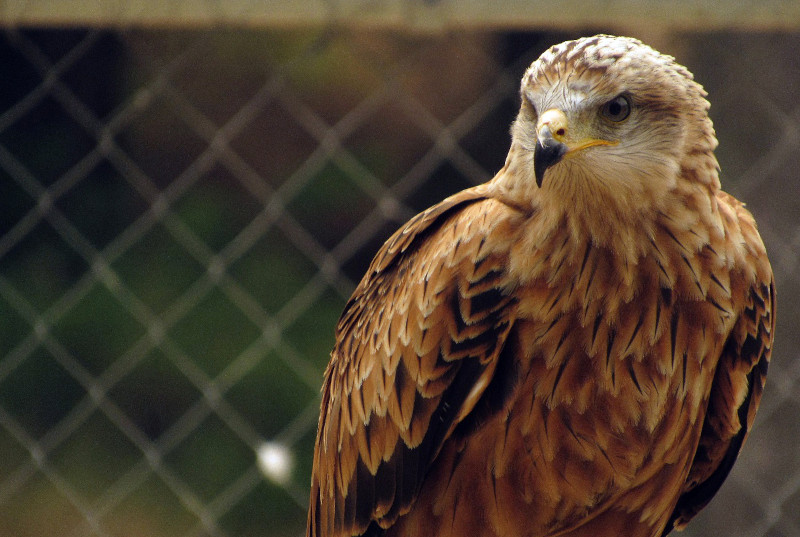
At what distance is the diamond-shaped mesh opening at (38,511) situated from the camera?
3129 millimetres

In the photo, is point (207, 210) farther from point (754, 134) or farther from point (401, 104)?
point (754, 134)

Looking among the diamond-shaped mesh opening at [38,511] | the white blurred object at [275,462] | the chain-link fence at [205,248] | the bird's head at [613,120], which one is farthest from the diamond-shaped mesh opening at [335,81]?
the bird's head at [613,120]

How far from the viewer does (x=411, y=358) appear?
1.51 meters

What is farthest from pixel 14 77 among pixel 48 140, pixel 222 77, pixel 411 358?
pixel 411 358

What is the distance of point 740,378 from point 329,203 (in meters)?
1.80

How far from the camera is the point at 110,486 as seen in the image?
3002 mm

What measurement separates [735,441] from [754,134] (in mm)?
1075

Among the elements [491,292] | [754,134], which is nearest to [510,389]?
[491,292]

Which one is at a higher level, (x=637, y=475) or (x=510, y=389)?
(x=510, y=389)

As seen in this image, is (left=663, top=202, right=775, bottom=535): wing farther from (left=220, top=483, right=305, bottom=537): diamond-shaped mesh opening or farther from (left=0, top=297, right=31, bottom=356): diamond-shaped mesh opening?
(left=0, top=297, right=31, bottom=356): diamond-shaped mesh opening

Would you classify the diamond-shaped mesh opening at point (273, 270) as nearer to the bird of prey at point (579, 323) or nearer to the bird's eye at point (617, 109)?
the bird of prey at point (579, 323)

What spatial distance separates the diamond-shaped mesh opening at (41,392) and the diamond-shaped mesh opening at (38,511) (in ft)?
0.91

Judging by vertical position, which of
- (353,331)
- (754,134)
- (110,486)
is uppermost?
(353,331)

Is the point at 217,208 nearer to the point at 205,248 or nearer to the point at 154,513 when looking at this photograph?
the point at 205,248
